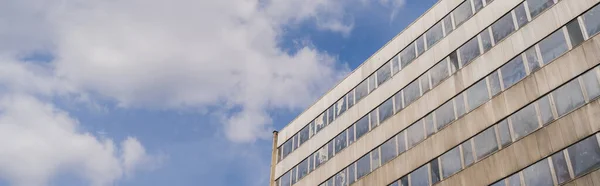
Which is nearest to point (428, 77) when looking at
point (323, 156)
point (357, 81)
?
point (357, 81)

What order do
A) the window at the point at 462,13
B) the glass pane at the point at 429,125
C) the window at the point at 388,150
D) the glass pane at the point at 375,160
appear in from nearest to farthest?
the glass pane at the point at 429,125, the window at the point at 462,13, the window at the point at 388,150, the glass pane at the point at 375,160

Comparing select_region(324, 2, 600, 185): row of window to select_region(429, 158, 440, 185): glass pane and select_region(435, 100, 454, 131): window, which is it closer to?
select_region(435, 100, 454, 131): window

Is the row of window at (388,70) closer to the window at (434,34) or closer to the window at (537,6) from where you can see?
the window at (434,34)

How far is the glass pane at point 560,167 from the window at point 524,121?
170 centimetres

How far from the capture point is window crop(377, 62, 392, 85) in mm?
32656

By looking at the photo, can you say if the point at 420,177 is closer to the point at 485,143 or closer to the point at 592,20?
the point at 485,143

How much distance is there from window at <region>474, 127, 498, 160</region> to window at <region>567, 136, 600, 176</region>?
143 inches

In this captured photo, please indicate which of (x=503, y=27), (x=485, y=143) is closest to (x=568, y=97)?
(x=485, y=143)

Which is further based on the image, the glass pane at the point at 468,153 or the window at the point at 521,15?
the window at the point at 521,15

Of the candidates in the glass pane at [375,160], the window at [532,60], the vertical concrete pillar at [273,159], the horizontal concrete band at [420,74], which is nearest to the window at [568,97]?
the window at [532,60]

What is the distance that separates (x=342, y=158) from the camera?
108 ft

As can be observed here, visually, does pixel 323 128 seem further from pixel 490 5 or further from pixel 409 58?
pixel 490 5

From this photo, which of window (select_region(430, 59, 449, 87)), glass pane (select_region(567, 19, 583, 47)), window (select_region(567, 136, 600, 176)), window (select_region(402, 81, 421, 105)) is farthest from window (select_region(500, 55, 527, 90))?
window (select_region(402, 81, 421, 105))

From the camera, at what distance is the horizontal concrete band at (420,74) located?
26.4 m
